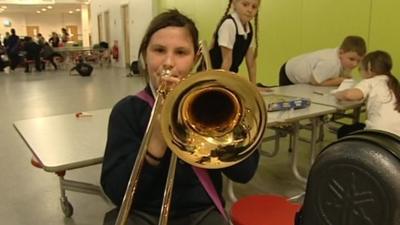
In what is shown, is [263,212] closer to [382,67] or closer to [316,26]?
[382,67]

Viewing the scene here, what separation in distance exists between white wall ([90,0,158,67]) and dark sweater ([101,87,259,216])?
7.13 m

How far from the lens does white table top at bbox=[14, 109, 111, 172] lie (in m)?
1.44

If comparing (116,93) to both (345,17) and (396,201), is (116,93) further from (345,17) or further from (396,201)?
(396,201)

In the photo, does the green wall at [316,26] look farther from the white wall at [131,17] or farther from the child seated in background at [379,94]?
the white wall at [131,17]

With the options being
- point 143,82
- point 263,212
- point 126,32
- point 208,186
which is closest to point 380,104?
point 263,212

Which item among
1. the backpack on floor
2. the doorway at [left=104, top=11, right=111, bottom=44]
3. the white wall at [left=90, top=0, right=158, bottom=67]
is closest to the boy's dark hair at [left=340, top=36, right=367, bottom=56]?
the white wall at [left=90, top=0, right=158, bottom=67]

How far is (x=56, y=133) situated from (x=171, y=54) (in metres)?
0.91

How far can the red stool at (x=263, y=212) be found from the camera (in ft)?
4.54

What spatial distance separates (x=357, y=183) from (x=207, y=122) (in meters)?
0.52

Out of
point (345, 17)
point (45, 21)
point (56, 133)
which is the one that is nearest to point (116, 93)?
point (345, 17)

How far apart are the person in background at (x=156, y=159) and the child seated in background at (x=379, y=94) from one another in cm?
135

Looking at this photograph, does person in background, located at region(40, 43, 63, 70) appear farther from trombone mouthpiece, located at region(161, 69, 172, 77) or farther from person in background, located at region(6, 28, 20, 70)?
trombone mouthpiece, located at region(161, 69, 172, 77)

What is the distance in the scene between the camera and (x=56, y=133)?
180cm

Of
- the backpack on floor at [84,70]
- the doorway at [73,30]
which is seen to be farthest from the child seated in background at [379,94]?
the doorway at [73,30]
